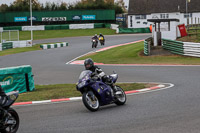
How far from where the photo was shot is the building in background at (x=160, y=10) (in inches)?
3159

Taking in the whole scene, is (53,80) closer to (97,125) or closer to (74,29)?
(97,125)

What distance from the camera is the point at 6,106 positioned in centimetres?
710

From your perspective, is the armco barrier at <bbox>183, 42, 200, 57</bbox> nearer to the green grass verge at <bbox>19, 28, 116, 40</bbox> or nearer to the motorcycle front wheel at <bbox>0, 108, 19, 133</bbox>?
the motorcycle front wheel at <bbox>0, 108, 19, 133</bbox>

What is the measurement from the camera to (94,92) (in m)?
9.78

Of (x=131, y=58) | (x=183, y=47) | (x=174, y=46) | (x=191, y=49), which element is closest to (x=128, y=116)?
(x=191, y=49)

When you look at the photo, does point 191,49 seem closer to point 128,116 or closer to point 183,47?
point 183,47

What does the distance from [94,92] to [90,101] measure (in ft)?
0.97

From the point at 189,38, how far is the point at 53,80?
60.0ft

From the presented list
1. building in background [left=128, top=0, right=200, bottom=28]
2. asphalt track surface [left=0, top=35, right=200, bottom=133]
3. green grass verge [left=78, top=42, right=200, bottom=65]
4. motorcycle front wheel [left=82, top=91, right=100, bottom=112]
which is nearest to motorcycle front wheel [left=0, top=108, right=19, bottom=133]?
asphalt track surface [left=0, top=35, right=200, bottom=133]

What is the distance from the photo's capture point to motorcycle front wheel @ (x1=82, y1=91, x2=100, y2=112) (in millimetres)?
9398

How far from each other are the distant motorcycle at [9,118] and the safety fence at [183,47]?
70.6 ft

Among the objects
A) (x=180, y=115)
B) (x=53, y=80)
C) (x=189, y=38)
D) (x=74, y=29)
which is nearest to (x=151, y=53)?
(x=189, y=38)

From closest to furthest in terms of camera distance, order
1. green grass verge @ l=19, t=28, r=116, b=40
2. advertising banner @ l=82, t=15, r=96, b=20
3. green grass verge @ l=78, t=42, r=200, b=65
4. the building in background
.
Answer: green grass verge @ l=78, t=42, r=200, b=65 < green grass verge @ l=19, t=28, r=116, b=40 < the building in background < advertising banner @ l=82, t=15, r=96, b=20

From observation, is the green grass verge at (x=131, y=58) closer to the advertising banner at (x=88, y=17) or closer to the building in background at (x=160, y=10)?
the building in background at (x=160, y=10)
